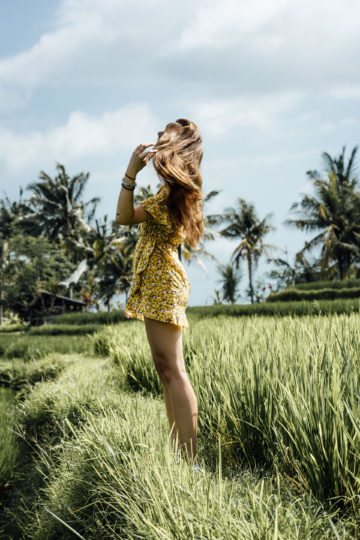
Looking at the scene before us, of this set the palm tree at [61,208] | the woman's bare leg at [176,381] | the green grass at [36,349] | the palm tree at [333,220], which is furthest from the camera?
the palm tree at [61,208]

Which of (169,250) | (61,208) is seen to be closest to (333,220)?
(61,208)

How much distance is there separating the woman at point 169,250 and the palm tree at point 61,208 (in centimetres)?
3158

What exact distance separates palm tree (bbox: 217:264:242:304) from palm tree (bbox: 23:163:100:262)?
1092cm

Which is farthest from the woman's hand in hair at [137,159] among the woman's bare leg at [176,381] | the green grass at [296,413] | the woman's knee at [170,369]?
the green grass at [296,413]

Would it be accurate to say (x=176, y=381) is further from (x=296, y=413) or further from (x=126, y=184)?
(x=126, y=184)

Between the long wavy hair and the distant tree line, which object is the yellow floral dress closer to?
the long wavy hair

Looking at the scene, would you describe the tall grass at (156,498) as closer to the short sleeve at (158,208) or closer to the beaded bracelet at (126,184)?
the short sleeve at (158,208)

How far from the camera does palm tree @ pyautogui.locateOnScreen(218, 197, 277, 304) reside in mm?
33156

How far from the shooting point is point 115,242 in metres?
29.0

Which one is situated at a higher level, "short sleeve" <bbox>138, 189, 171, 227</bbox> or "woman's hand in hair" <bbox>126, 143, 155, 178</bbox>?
"woman's hand in hair" <bbox>126, 143, 155, 178</bbox>

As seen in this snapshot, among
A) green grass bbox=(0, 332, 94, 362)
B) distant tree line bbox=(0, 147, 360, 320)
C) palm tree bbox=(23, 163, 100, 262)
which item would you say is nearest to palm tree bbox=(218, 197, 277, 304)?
distant tree line bbox=(0, 147, 360, 320)

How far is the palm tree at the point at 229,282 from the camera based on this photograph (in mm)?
27500

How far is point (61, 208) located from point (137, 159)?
33249mm

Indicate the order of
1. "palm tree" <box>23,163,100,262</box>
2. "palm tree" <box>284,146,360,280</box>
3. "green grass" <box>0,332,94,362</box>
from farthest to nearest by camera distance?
"palm tree" <box>23,163,100,262</box> < "palm tree" <box>284,146,360,280</box> < "green grass" <box>0,332,94,362</box>
